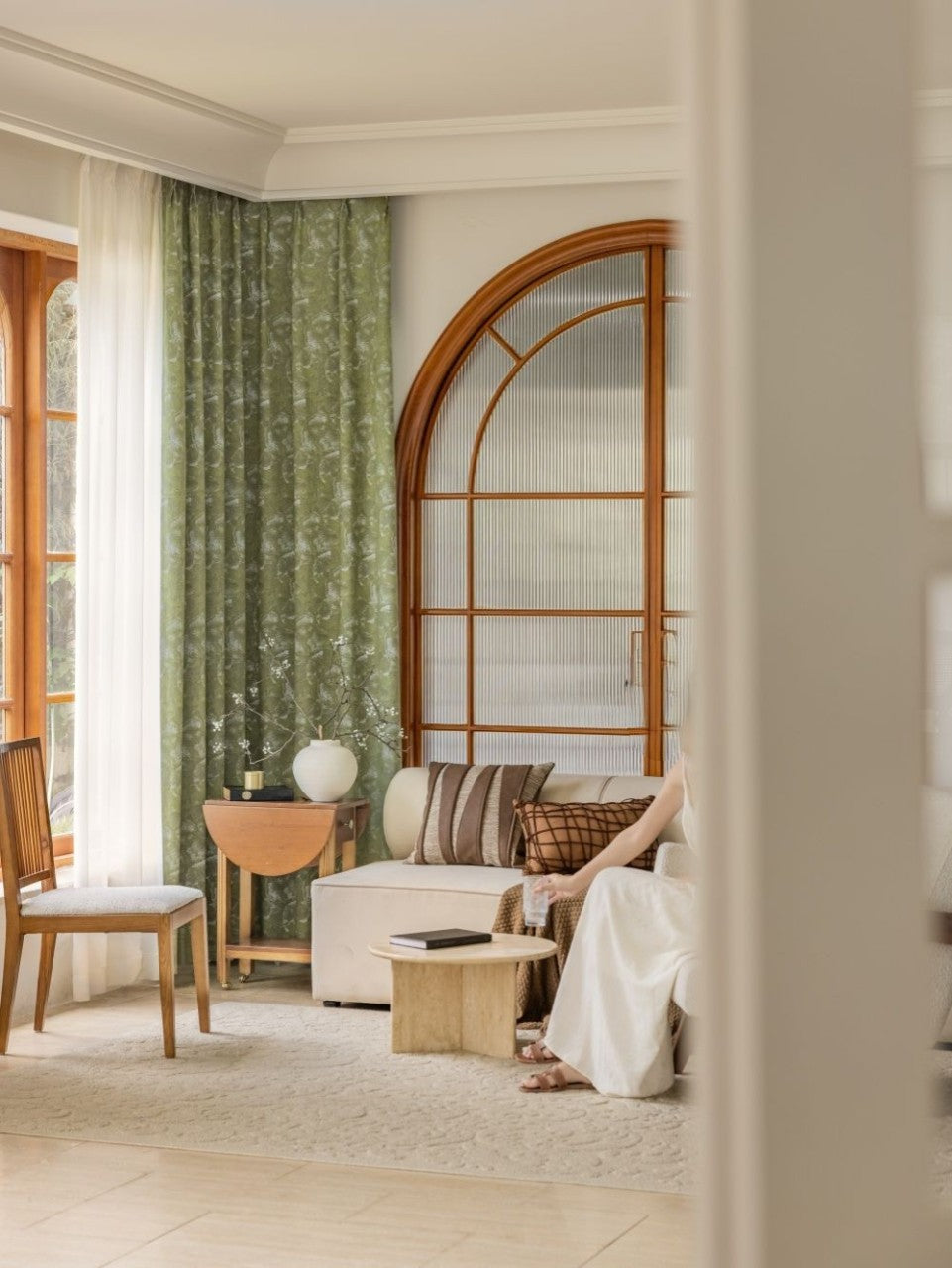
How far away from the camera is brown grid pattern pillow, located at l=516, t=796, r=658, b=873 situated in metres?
5.09

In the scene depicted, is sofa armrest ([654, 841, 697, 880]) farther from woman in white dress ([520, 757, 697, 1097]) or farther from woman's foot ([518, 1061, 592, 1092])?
woman's foot ([518, 1061, 592, 1092])

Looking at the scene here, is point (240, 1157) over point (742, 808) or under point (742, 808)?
under

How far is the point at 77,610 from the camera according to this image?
18.3 feet

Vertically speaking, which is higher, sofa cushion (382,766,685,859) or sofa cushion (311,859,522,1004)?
sofa cushion (382,766,685,859)

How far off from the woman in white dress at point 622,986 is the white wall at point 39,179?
9.64ft

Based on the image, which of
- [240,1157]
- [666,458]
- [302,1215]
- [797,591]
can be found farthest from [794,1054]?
[666,458]

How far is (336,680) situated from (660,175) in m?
2.26

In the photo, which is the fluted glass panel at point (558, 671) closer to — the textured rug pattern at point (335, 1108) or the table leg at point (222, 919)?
the table leg at point (222, 919)

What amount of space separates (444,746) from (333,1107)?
2266 mm

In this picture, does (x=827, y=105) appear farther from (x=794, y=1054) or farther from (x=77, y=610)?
(x=77, y=610)

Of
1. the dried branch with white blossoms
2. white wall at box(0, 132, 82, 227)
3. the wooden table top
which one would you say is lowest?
the wooden table top

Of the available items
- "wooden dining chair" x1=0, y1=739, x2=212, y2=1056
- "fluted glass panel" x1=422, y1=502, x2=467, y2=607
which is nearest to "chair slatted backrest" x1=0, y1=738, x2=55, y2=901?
"wooden dining chair" x1=0, y1=739, x2=212, y2=1056

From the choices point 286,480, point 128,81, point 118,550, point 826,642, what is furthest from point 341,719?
point 826,642

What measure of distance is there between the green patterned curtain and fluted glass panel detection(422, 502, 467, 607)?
23 centimetres
